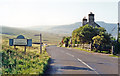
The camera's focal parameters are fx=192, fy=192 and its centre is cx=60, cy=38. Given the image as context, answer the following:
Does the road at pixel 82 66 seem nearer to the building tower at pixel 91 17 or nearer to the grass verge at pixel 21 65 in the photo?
the grass verge at pixel 21 65

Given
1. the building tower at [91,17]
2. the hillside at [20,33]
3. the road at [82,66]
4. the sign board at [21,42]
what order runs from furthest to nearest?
the hillside at [20,33]
the building tower at [91,17]
the sign board at [21,42]
the road at [82,66]

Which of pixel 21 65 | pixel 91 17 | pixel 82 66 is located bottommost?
pixel 82 66

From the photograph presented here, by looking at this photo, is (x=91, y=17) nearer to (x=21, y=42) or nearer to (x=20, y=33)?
(x=21, y=42)

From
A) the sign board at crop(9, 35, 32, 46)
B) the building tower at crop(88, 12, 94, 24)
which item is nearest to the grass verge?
the sign board at crop(9, 35, 32, 46)

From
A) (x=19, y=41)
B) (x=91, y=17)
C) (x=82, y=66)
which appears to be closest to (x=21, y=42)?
(x=19, y=41)

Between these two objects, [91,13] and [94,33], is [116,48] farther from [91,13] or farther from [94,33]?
[91,13]

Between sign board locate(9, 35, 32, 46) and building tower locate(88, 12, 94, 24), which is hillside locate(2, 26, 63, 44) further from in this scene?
sign board locate(9, 35, 32, 46)

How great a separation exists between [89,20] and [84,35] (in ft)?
46.0

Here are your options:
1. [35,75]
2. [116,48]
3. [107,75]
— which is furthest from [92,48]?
[35,75]

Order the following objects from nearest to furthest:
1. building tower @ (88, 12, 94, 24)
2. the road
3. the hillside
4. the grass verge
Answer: the grass verge, the road, building tower @ (88, 12, 94, 24), the hillside

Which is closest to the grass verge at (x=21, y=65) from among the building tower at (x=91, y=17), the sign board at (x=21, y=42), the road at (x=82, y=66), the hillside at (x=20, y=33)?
the road at (x=82, y=66)

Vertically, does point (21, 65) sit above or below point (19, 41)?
below

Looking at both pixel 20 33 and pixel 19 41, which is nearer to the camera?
pixel 19 41

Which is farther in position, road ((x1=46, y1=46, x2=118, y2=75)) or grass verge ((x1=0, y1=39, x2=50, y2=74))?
road ((x1=46, y1=46, x2=118, y2=75))
